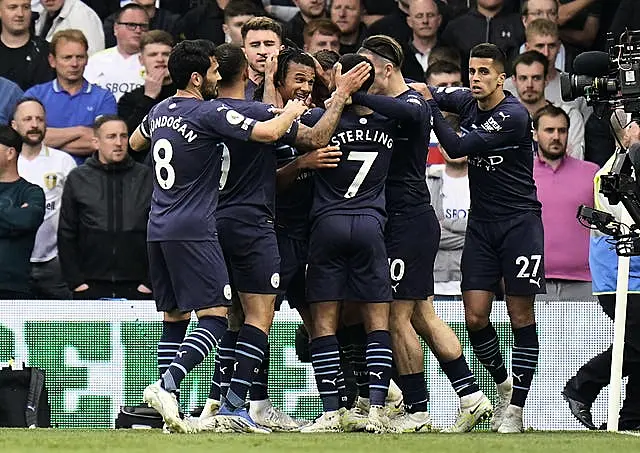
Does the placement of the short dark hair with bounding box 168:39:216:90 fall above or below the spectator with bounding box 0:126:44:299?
above

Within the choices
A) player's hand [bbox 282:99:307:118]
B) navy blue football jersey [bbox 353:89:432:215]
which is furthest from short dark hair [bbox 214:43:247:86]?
navy blue football jersey [bbox 353:89:432:215]

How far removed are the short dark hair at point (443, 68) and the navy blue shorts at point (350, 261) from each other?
390 centimetres

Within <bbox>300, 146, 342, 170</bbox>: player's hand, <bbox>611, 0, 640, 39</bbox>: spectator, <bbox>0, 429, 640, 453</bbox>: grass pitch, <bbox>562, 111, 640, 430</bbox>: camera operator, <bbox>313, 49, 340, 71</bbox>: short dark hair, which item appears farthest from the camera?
<bbox>611, 0, 640, 39</bbox>: spectator

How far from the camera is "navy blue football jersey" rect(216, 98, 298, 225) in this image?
11.0 metres

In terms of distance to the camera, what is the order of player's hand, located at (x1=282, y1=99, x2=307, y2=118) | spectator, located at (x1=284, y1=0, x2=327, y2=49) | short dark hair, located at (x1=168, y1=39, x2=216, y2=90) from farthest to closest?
1. spectator, located at (x1=284, y1=0, x2=327, y2=49)
2. short dark hair, located at (x1=168, y1=39, x2=216, y2=90)
3. player's hand, located at (x1=282, y1=99, x2=307, y2=118)

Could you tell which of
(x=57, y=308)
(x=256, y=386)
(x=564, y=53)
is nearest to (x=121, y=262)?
(x=57, y=308)

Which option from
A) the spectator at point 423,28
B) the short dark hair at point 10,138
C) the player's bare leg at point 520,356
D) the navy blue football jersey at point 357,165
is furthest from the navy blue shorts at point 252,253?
the spectator at point 423,28

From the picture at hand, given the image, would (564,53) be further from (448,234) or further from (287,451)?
(287,451)

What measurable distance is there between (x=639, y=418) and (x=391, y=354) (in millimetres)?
2760

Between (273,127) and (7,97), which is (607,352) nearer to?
(273,127)

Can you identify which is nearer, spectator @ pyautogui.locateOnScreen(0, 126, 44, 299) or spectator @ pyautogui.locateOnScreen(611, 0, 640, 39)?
spectator @ pyautogui.locateOnScreen(0, 126, 44, 299)

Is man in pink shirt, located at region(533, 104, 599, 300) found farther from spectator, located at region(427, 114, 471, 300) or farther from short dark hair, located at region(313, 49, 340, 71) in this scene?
short dark hair, located at region(313, 49, 340, 71)

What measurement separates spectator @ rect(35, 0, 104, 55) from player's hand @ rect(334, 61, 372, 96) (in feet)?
17.3

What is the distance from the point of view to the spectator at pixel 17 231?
14125 millimetres
